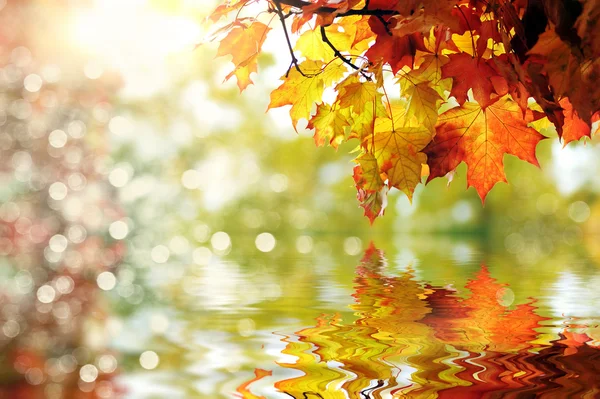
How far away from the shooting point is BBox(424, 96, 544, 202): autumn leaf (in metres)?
1.12

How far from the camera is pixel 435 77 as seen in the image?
3.65 feet

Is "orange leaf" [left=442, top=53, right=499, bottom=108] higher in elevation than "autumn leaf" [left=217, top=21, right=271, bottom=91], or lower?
lower

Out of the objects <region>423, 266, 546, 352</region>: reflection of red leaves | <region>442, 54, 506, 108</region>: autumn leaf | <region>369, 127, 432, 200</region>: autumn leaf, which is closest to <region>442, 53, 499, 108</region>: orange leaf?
<region>442, 54, 506, 108</region>: autumn leaf

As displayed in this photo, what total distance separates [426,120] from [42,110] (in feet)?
18.4

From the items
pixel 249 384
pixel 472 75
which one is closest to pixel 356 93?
pixel 472 75

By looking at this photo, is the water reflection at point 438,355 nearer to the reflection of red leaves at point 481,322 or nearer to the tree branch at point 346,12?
the reflection of red leaves at point 481,322

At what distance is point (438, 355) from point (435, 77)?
29.1 inches

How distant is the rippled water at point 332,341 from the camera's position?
1.34m

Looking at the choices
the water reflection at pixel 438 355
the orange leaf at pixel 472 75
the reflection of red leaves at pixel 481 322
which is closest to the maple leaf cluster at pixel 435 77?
the orange leaf at pixel 472 75

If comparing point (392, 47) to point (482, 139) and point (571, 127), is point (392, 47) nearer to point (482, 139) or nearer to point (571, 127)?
point (482, 139)

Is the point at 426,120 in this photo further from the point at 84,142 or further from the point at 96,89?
the point at 96,89

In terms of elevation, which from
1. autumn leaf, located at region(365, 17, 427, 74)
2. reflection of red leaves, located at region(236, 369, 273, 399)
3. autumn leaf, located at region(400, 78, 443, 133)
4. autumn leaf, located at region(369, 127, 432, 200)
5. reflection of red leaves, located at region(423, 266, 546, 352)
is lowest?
reflection of red leaves, located at region(423, 266, 546, 352)

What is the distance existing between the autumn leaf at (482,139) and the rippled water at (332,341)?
0.43m

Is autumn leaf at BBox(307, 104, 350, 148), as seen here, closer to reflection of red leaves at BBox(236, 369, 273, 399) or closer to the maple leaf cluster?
the maple leaf cluster
